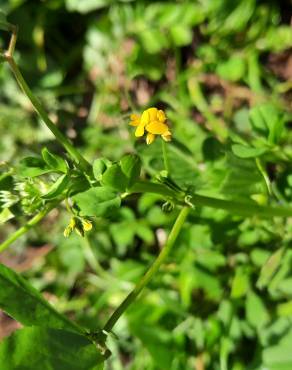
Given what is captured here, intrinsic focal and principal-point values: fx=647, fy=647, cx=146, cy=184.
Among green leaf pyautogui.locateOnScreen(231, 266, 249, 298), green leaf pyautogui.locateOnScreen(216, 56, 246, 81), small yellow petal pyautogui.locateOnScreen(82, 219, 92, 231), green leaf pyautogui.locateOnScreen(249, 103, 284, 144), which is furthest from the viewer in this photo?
green leaf pyautogui.locateOnScreen(216, 56, 246, 81)

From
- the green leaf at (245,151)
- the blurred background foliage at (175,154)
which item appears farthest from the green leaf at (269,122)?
the green leaf at (245,151)

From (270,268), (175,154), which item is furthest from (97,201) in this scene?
(270,268)

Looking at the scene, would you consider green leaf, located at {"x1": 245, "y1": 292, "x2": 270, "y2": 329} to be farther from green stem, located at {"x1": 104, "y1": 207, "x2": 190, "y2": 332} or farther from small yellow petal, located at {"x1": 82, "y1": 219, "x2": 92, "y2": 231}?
small yellow petal, located at {"x1": 82, "y1": 219, "x2": 92, "y2": 231}

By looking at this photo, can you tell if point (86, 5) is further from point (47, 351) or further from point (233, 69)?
point (47, 351)

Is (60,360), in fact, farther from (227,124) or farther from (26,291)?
(227,124)

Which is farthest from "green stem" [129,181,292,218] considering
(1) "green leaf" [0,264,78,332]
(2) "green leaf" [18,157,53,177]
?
(1) "green leaf" [0,264,78,332]
